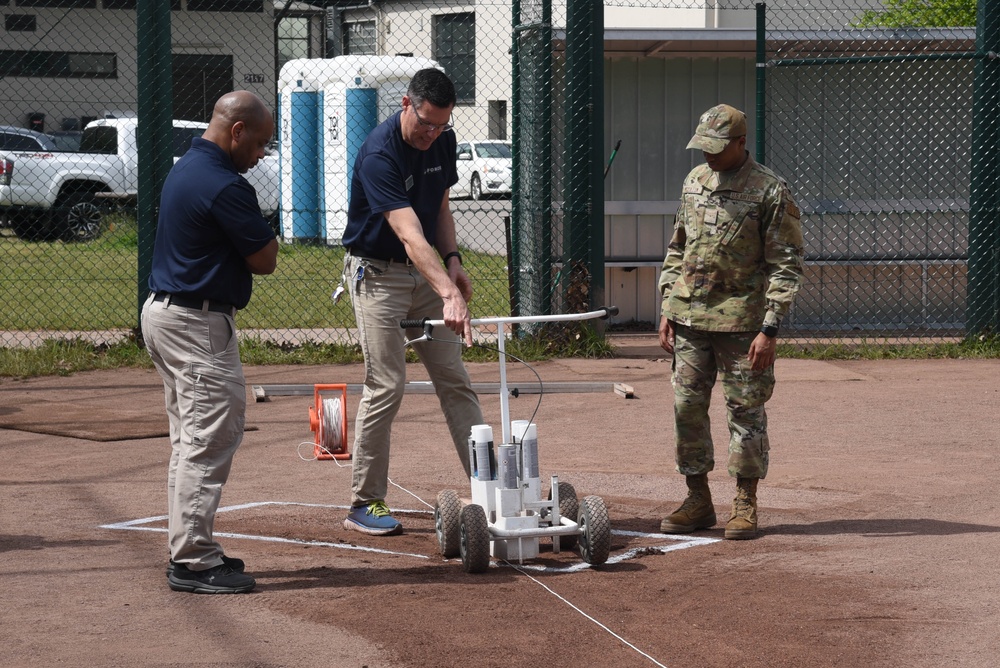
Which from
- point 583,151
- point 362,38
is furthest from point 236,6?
point 583,151

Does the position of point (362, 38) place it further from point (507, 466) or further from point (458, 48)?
point (507, 466)

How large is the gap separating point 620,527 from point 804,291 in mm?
7917

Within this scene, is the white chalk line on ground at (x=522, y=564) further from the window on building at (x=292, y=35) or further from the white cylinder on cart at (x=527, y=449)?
the window on building at (x=292, y=35)

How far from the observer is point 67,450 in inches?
314

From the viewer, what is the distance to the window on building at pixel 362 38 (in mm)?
36906

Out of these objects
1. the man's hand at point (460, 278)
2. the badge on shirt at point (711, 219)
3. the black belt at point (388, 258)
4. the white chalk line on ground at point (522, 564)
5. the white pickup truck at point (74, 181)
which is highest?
the white pickup truck at point (74, 181)

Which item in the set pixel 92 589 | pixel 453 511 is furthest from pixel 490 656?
pixel 92 589

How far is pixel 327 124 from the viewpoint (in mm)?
21516

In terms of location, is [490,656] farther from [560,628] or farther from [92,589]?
[92,589]

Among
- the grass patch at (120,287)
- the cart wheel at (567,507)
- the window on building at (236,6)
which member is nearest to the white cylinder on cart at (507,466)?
the cart wheel at (567,507)

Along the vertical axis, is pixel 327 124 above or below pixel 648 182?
above

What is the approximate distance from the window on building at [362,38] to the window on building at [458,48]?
182 cm

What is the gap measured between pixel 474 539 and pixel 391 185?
161 cm

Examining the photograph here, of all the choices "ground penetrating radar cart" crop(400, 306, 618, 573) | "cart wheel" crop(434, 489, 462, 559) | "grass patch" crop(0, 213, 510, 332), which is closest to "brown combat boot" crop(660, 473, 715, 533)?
"ground penetrating radar cart" crop(400, 306, 618, 573)
